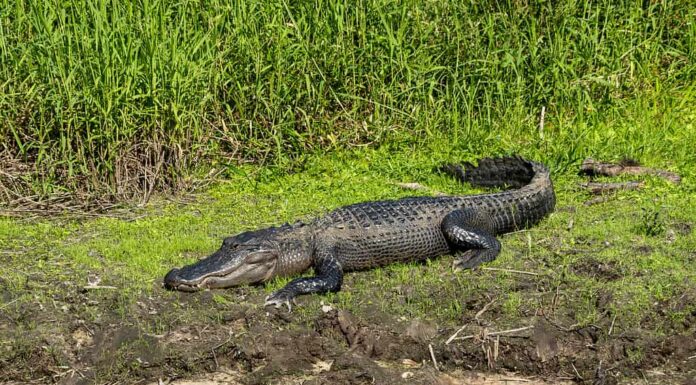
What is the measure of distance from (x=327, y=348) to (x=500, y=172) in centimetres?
285

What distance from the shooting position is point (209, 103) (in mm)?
7973

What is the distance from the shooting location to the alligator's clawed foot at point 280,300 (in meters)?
5.43

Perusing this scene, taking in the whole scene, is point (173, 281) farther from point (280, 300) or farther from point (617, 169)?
point (617, 169)

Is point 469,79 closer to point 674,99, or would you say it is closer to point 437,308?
point 674,99

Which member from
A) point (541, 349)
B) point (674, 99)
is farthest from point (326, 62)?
point (541, 349)

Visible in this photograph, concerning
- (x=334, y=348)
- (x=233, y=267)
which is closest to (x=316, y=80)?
(x=233, y=267)

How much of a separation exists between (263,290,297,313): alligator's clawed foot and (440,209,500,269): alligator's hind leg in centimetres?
110

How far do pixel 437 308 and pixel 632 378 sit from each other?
41.5 inches

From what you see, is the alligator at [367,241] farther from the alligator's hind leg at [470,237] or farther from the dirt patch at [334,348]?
the dirt patch at [334,348]

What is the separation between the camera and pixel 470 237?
630 centimetres

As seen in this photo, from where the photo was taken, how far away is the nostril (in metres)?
5.61

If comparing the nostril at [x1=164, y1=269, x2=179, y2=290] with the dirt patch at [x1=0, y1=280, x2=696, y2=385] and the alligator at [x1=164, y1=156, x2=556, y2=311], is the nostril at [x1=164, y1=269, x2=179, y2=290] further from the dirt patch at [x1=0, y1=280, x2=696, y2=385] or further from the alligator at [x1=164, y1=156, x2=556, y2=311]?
the dirt patch at [x1=0, y1=280, x2=696, y2=385]

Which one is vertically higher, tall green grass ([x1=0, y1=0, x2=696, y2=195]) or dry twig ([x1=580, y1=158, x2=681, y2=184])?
tall green grass ([x1=0, y1=0, x2=696, y2=195])

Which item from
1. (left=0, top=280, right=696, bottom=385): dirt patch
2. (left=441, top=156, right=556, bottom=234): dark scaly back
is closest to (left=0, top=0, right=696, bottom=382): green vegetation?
(left=0, top=280, right=696, bottom=385): dirt patch
